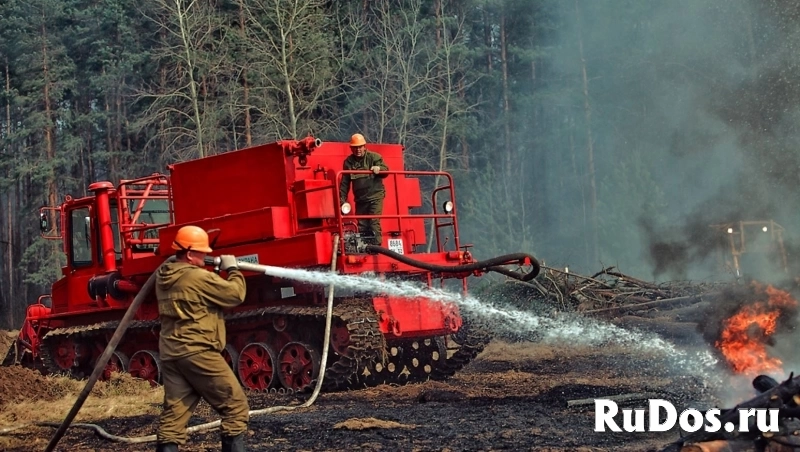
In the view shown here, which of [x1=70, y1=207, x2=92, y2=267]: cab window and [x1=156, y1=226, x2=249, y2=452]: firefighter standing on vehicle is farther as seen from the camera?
[x1=70, y1=207, x2=92, y2=267]: cab window

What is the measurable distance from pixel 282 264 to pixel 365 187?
1.59 m

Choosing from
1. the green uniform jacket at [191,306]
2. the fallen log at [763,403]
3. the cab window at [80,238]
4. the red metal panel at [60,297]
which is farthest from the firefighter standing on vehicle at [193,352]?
the red metal panel at [60,297]

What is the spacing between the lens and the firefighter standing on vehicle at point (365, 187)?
1297cm

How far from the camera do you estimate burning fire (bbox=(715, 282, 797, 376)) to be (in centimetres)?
904

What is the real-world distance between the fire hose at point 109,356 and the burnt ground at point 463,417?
0.43 feet

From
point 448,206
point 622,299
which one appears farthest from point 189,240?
point 622,299

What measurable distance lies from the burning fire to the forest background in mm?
14765

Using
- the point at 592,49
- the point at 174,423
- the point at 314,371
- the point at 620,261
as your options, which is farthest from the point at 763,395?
the point at 592,49

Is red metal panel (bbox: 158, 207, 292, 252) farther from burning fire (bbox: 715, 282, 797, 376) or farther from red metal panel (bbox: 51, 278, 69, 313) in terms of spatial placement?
burning fire (bbox: 715, 282, 797, 376)

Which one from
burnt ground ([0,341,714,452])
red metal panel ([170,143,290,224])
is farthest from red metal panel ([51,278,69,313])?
burnt ground ([0,341,714,452])

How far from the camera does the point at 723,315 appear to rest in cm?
939

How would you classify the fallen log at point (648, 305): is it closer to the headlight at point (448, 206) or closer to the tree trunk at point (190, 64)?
the headlight at point (448, 206)

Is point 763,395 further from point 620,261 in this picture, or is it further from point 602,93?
point 602,93

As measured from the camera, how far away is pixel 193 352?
7.33 meters
